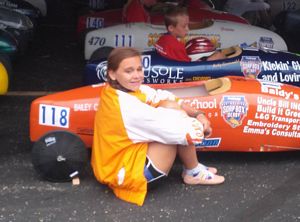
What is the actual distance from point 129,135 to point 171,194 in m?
0.58

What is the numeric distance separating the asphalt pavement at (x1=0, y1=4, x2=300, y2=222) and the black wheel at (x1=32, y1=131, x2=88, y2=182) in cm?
13

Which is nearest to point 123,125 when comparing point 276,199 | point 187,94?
point 187,94

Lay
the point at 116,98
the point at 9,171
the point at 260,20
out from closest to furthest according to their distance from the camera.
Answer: the point at 116,98 < the point at 9,171 < the point at 260,20

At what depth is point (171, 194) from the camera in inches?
173

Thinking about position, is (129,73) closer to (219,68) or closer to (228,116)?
(228,116)

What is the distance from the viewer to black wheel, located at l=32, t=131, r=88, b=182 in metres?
4.32

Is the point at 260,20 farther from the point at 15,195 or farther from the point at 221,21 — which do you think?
the point at 15,195

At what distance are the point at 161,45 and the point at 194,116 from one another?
177 centimetres

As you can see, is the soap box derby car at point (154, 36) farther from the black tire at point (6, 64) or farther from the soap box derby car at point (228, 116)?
the soap box derby car at point (228, 116)

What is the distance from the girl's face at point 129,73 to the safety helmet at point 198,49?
2.06 metres

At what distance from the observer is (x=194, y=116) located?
14.4 ft

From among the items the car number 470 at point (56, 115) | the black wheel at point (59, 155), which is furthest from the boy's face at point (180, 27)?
the black wheel at point (59, 155)

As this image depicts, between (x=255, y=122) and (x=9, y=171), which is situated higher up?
(x=255, y=122)

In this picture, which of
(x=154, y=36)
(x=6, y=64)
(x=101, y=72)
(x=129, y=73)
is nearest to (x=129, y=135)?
(x=129, y=73)
